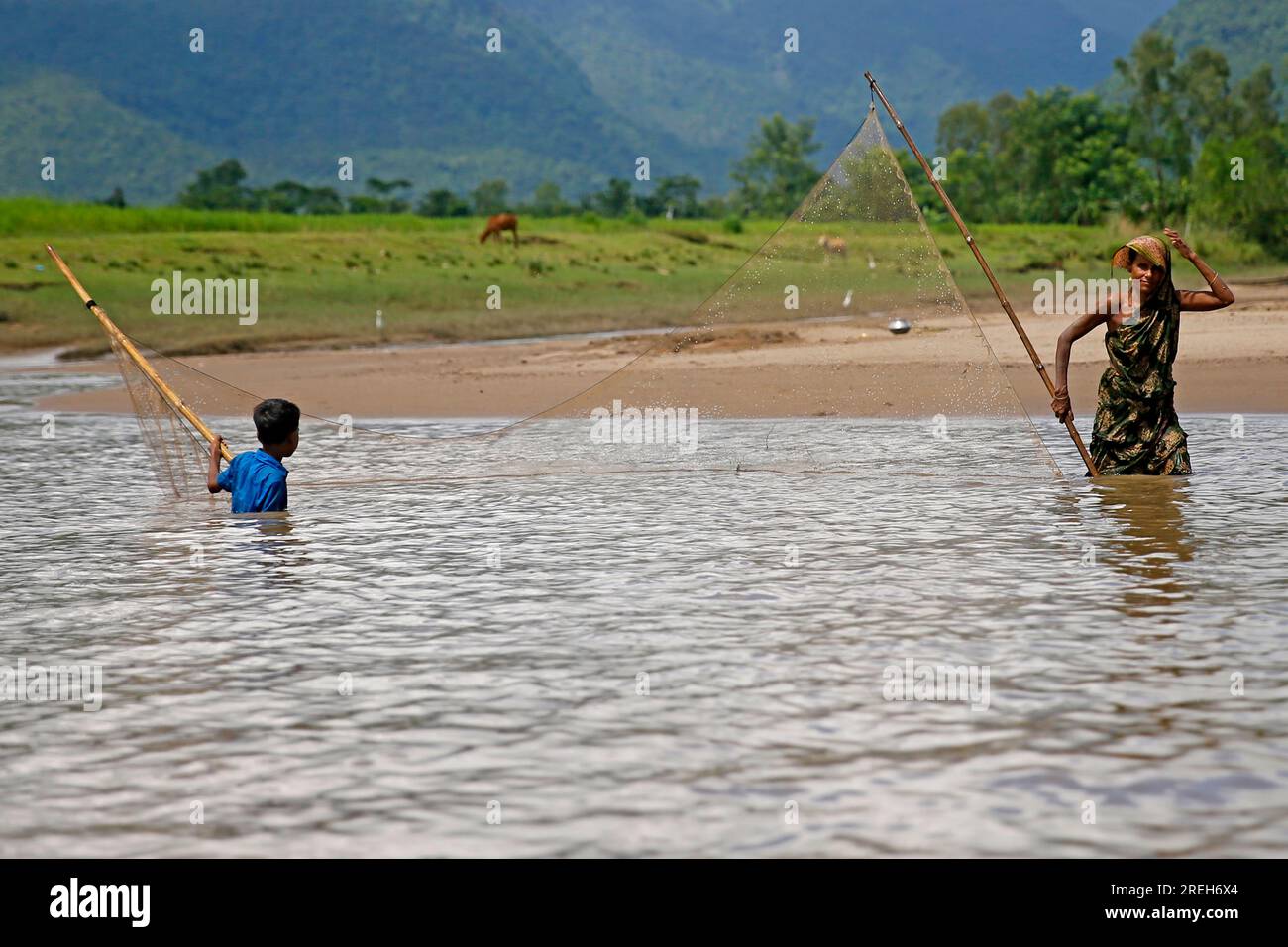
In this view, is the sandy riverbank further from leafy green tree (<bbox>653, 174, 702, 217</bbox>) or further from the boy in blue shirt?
leafy green tree (<bbox>653, 174, 702, 217</bbox>)

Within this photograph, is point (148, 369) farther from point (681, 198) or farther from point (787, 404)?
point (681, 198)

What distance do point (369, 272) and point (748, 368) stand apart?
17.3 meters

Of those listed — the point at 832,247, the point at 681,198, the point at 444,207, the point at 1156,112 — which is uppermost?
the point at 681,198

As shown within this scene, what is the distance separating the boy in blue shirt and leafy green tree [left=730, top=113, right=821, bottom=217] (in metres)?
91.0

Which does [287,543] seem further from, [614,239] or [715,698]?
[614,239]

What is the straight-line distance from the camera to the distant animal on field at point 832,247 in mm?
12006

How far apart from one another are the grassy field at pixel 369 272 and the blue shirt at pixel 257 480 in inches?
376

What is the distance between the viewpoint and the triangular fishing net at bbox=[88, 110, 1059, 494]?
34.4 ft

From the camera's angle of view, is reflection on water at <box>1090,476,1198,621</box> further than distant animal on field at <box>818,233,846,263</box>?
No

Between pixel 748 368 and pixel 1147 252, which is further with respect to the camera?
pixel 748 368

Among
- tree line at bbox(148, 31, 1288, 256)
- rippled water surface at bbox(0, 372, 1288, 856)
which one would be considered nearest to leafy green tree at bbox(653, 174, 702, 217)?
tree line at bbox(148, 31, 1288, 256)

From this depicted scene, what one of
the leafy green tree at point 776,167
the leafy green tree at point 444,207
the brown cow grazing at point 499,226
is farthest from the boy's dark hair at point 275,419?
the leafy green tree at point 776,167

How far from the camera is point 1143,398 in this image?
977 cm

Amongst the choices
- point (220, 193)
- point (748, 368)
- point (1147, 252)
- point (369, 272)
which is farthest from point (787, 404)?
point (220, 193)
